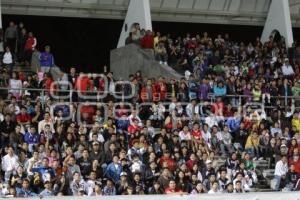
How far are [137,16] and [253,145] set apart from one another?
12.2 metres

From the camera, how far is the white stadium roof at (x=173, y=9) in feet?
128

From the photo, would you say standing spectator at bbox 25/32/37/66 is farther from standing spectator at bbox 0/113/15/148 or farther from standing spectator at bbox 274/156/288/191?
standing spectator at bbox 274/156/288/191

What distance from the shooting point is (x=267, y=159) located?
93.4ft

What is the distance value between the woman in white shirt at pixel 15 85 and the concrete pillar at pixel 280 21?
51.5ft

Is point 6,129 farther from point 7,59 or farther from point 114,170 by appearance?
point 7,59

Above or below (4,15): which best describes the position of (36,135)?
below

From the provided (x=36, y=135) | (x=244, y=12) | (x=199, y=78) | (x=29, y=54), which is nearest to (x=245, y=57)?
(x=199, y=78)

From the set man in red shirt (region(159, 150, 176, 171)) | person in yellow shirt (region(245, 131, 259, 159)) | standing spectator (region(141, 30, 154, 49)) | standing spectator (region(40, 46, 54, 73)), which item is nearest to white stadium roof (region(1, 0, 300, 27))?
standing spectator (region(141, 30, 154, 49))

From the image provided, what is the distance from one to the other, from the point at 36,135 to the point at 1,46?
8735 millimetres

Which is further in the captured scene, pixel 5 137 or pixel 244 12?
pixel 244 12

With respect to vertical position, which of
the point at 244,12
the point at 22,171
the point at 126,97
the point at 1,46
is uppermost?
the point at 244,12

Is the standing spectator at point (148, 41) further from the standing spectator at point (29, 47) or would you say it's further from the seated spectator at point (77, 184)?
the seated spectator at point (77, 184)

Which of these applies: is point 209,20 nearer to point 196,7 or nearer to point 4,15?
point 196,7

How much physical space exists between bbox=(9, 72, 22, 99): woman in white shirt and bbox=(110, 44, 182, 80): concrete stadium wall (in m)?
6.79
